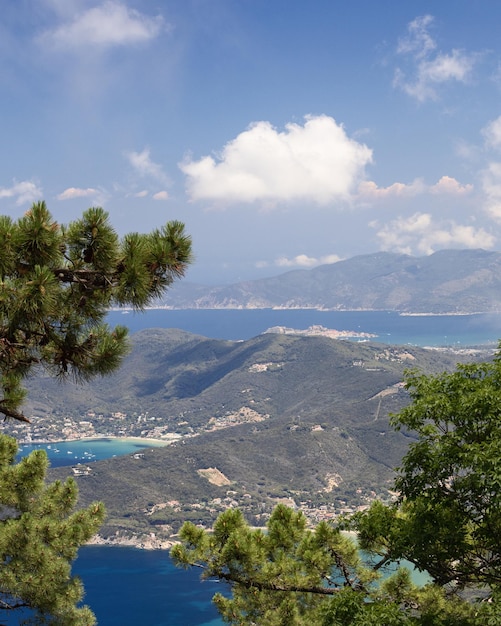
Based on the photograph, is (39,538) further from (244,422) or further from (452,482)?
(244,422)

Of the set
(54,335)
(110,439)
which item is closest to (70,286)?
(54,335)

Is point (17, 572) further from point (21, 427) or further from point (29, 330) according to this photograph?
point (21, 427)

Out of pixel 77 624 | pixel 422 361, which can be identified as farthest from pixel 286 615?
pixel 422 361

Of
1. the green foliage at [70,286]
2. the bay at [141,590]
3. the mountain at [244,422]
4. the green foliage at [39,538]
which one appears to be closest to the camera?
the green foliage at [70,286]

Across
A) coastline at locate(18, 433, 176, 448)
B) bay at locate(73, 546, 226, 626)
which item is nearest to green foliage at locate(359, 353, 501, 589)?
bay at locate(73, 546, 226, 626)

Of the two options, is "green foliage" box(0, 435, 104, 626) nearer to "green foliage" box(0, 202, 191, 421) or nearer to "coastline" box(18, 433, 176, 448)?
"green foliage" box(0, 202, 191, 421)

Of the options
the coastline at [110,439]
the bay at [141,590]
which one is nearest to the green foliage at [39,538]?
the bay at [141,590]

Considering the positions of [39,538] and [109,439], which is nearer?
[39,538]

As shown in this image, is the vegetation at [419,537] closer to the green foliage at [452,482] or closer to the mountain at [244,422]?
the green foliage at [452,482]
